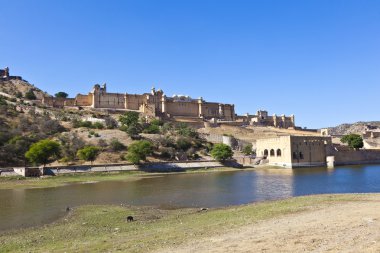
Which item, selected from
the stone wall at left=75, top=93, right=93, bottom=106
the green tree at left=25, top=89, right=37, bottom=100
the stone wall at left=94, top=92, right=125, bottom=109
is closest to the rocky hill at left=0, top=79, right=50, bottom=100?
the green tree at left=25, top=89, right=37, bottom=100

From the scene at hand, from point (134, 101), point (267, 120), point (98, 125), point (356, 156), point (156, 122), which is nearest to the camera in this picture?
point (356, 156)

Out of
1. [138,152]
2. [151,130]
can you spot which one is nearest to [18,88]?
[151,130]

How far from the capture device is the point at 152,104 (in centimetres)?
8531

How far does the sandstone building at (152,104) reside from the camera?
271 feet

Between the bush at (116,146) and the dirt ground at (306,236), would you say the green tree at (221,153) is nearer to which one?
the bush at (116,146)

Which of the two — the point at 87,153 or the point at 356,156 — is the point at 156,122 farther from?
→ the point at 356,156

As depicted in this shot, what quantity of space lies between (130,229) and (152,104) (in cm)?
7273

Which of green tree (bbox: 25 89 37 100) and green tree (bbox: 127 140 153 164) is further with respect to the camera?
green tree (bbox: 25 89 37 100)

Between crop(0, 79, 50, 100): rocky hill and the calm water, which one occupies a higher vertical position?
crop(0, 79, 50, 100): rocky hill

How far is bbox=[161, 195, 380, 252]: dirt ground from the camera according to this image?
866 cm

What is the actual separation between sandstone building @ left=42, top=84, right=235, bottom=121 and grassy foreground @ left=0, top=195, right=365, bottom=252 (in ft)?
212

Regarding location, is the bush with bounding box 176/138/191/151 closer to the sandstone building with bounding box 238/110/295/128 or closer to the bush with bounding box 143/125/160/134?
the bush with bounding box 143/125/160/134

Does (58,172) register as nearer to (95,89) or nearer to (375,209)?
(375,209)

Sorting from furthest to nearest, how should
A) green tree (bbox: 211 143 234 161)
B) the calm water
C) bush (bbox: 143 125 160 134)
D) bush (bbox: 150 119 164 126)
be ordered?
bush (bbox: 150 119 164 126) → bush (bbox: 143 125 160 134) → green tree (bbox: 211 143 234 161) → the calm water
